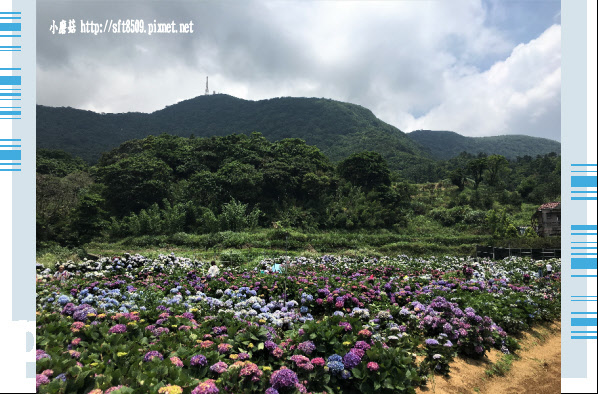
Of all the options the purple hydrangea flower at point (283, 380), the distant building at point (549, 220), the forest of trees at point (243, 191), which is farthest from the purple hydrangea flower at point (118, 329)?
the distant building at point (549, 220)

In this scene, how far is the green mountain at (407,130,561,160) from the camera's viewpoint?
119188 mm

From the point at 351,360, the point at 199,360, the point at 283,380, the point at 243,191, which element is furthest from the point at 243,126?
the point at 283,380

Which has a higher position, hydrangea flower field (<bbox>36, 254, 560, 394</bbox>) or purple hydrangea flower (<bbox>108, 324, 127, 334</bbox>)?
purple hydrangea flower (<bbox>108, 324, 127, 334</bbox>)

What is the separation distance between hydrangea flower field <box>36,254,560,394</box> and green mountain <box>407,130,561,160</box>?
382 feet

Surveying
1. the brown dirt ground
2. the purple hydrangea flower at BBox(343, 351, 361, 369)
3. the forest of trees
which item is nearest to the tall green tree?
the forest of trees

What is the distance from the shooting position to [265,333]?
3371mm

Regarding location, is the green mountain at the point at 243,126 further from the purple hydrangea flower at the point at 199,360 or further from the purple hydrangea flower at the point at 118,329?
the purple hydrangea flower at the point at 199,360

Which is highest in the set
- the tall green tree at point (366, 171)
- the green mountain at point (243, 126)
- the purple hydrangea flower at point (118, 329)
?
the green mountain at point (243, 126)

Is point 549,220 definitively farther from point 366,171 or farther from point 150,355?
point 150,355

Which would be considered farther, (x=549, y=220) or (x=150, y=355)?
(x=549, y=220)

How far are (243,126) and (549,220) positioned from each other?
83.5m

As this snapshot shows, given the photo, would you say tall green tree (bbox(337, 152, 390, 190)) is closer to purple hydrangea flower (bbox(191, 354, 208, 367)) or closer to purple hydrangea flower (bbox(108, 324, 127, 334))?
purple hydrangea flower (bbox(108, 324, 127, 334))

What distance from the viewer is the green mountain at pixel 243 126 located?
63.4 metres

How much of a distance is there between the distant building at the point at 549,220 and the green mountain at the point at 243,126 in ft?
120
